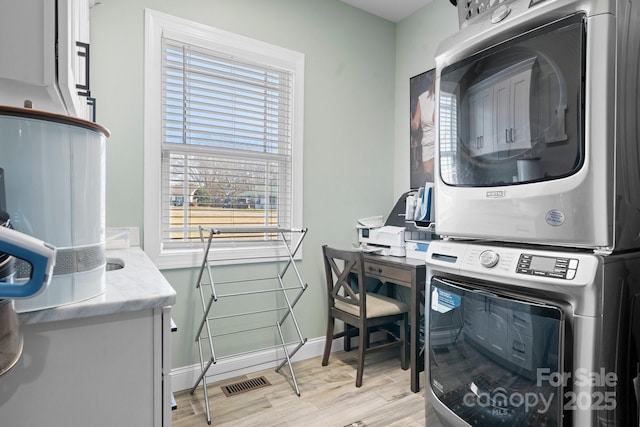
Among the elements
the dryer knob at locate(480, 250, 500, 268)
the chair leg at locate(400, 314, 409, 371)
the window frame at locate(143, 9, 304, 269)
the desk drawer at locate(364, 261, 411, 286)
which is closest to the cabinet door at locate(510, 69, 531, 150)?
the dryer knob at locate(480, 250, 500, 268)

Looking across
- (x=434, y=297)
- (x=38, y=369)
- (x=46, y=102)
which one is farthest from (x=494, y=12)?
(x=38, y=369)

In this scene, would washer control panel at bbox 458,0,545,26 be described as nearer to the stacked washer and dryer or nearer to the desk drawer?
the stacked washer and dryer

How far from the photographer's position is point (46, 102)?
91 centimetres

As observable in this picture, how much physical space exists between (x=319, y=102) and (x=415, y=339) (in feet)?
6.23

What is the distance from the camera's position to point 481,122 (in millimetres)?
1523

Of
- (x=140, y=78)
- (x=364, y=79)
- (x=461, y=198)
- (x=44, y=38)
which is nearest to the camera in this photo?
(x=44, y=38)

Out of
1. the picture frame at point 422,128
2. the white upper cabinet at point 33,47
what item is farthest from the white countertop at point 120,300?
the picture frame at point 422,128

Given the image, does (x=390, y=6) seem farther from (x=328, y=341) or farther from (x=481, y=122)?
(x=328, y=341)

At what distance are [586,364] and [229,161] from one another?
2229 millimetres

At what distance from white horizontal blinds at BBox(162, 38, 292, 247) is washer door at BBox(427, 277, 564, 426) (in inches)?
59.9

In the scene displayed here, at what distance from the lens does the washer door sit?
3.93ft

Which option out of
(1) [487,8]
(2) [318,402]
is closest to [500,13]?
(1) [487,8]

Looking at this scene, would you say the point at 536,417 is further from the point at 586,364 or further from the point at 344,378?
the point at 344,378

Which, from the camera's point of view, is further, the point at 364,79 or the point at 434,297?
the point at 364,79
